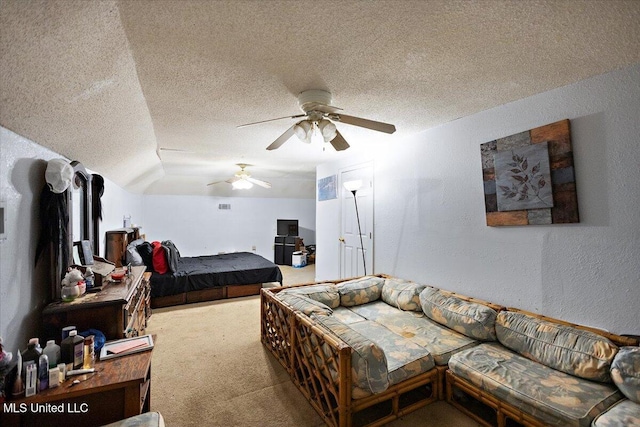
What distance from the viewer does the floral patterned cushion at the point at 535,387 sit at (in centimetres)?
145

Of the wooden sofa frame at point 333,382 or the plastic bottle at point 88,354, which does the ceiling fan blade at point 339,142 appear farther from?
the plastic bottle at point 88,354

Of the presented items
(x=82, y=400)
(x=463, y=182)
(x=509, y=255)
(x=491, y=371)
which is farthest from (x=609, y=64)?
(x=82, y=400)

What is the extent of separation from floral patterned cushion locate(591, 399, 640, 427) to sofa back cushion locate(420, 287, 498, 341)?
792 mm

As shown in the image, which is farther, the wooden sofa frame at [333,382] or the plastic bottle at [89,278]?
the plastic bottle at [89,278]

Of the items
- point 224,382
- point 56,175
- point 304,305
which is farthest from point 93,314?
point 304,305

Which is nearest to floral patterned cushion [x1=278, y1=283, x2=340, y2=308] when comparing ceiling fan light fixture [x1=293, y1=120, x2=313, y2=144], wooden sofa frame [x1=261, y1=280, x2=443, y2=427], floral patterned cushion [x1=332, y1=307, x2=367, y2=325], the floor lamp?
floral patterned cushion [x1=332, y1=307, x2=367, y2=325]

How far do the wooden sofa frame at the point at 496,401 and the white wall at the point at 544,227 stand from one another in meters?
0.09

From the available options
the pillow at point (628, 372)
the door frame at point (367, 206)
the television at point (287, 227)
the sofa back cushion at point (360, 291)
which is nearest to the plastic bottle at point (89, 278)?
the sofa back cushion at point (360, 291)

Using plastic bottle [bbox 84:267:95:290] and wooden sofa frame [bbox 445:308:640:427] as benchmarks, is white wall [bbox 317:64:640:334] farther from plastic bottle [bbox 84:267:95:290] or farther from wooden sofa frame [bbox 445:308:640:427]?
plastic bottle [bbox 84:267:95:290]

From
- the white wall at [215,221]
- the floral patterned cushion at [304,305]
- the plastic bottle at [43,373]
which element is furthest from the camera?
the white wall at [215,221]

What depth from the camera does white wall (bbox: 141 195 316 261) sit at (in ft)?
22.1

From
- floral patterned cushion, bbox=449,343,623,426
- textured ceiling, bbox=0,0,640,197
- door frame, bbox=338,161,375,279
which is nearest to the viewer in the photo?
textured ceiling, bbox=0,0,640,197

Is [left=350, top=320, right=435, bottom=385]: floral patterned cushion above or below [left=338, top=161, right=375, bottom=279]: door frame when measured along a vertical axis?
below

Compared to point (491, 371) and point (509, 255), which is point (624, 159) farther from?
point (491, 371)
